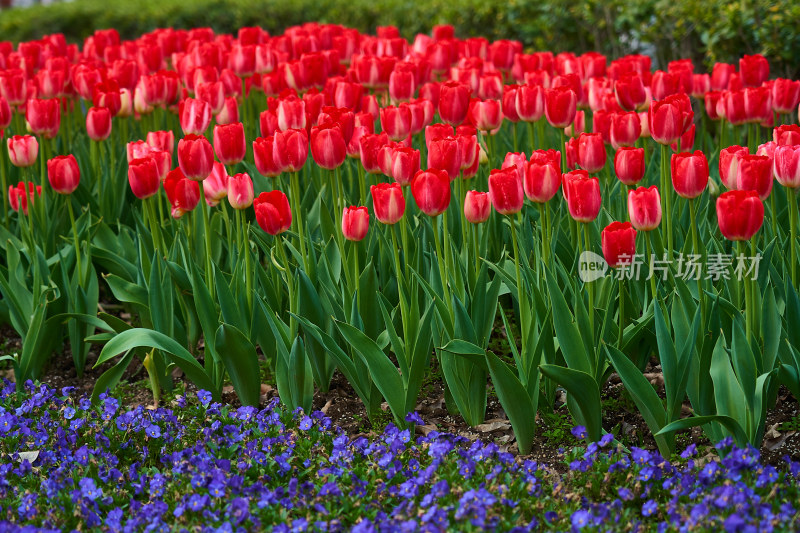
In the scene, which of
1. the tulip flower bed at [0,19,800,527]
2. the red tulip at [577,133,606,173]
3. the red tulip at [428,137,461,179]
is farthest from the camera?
the red tulip at [577,133,606,173]

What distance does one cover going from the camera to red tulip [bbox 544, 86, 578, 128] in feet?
12.2

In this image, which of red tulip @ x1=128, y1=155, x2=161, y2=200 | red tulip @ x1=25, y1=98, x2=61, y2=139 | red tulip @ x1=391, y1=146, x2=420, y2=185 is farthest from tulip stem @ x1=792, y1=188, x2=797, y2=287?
red tulip @ x1=25, y1=98, x2=61, y2=139

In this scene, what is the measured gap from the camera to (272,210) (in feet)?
9.96

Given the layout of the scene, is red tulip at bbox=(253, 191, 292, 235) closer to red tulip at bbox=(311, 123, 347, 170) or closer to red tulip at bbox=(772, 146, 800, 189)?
red tulip at bbox=(311, 123, 347, 170)

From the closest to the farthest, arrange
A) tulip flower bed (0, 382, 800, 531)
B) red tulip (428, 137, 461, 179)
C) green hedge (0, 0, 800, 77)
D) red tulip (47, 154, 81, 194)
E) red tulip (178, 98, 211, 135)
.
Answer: tulip flower bed (0, 382, 800, 531) → red tulip (428, 137, 461, 179) → red tulip (47, 154, 81, 194) → red tulip (178, 98, 211, 135) → green hedge (0, 0, 800, 77)

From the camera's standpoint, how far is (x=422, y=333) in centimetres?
305

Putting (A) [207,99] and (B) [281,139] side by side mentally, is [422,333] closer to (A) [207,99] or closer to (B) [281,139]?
(B) [281,139]

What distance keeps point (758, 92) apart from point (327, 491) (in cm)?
232

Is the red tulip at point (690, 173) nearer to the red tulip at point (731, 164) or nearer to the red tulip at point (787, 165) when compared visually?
the red tulip at point (731, 164)

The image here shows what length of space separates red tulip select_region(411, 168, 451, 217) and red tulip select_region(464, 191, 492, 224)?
0.24m

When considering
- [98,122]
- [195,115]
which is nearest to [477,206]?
[195,115]

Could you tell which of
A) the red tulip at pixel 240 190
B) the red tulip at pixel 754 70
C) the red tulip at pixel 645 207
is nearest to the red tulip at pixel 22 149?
the red tulip at pixel 240 190

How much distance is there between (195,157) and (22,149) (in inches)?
44.5

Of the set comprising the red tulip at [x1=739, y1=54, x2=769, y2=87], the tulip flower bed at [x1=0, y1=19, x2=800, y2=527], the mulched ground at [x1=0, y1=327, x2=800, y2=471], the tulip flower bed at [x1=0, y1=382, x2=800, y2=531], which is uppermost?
the red tulip at [x1=739, y1=54, x2=769, y2=87]
